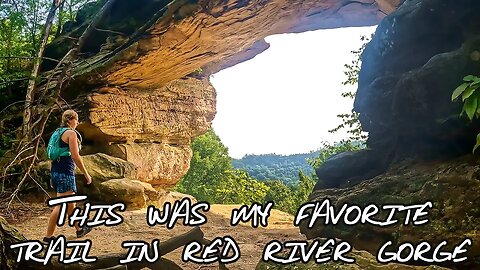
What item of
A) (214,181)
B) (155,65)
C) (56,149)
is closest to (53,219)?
(56,149)

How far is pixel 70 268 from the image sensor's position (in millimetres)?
3094

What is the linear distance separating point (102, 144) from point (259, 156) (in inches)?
2446

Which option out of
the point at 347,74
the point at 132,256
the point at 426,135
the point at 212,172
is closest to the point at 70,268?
the point at 132,256

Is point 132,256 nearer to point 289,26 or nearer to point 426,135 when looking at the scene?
point 426,135

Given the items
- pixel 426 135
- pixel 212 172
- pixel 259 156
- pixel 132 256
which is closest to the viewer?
pixel 132 256

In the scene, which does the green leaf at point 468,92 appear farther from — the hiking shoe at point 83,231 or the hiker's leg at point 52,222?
the hiking shoe at point 83,231

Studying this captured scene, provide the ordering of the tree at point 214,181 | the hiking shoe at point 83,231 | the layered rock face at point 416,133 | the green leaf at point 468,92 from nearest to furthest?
1. the green leaf at point 468,92
2. the hiking shoe at point 83,231
3. the layered rock face at point 416,133
4. the tree at point 214,181

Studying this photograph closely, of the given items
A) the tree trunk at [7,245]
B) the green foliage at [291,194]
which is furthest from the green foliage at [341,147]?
the tree trunk at [7,245]

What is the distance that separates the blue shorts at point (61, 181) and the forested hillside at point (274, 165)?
56263mm

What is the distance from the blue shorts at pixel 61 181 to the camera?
169 inches

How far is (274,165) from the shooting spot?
69062 millimetres

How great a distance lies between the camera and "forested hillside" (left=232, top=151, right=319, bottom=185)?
206 ft

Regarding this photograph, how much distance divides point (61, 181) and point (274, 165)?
65.4 meters

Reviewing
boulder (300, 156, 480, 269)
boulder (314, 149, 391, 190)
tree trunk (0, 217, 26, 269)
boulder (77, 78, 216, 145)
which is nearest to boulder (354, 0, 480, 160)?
boulder (314, 149, 391, 190)
